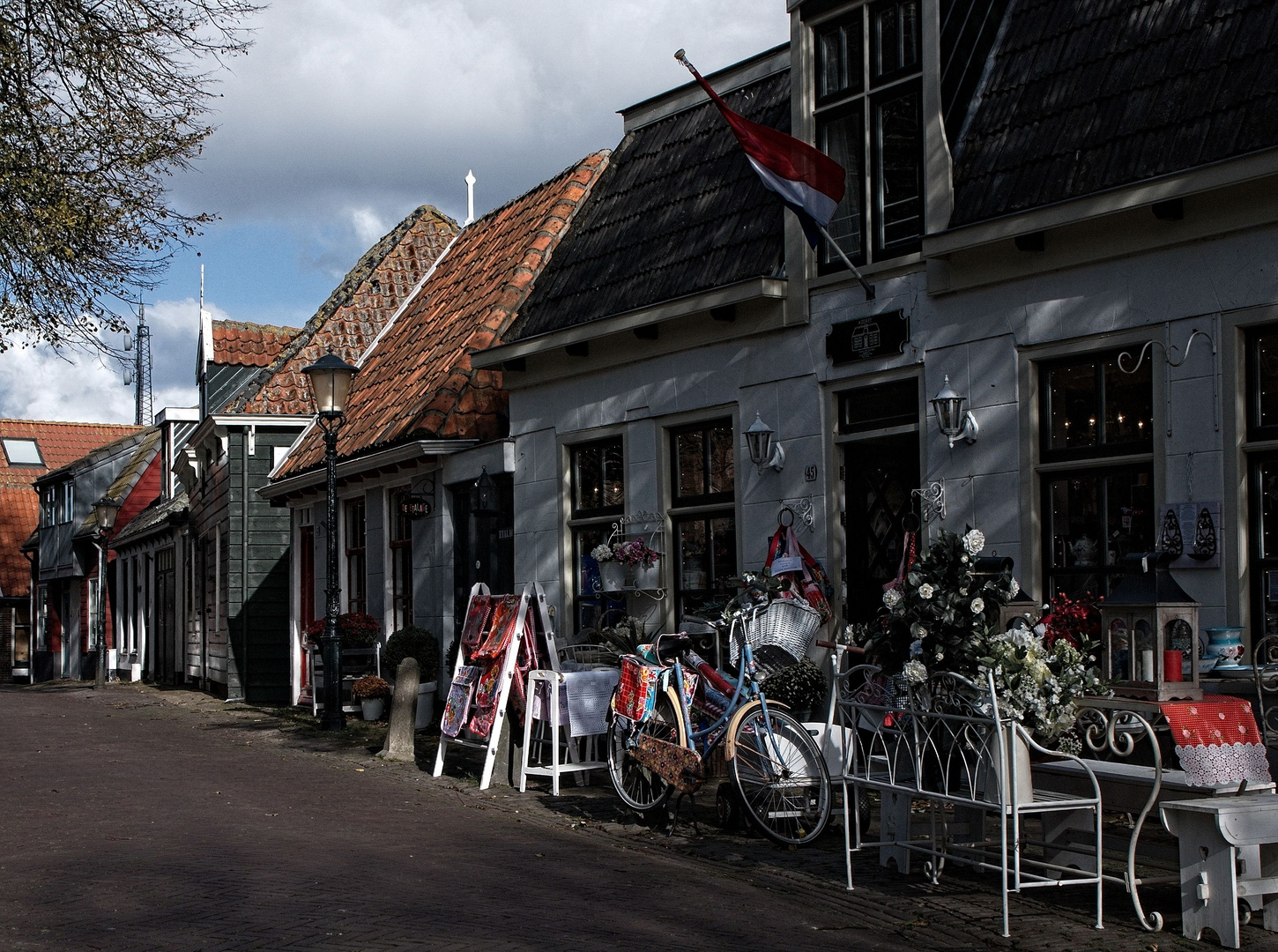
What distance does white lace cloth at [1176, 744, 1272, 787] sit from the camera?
6.02 m

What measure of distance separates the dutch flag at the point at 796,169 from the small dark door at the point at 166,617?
22.1m

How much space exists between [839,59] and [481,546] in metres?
6.57

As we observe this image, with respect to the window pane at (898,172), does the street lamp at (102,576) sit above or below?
below

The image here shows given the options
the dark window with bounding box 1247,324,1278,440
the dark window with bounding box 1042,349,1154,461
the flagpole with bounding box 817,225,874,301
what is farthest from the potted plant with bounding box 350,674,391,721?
the dark window with bounding box 1247,324,1278,440

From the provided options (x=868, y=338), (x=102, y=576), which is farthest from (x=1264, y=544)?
(x=102, y=576)

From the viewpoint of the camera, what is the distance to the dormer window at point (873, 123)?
34.1 ft

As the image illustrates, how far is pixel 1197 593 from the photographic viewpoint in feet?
26.9

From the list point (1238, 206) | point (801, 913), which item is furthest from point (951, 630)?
point (1238, 206)

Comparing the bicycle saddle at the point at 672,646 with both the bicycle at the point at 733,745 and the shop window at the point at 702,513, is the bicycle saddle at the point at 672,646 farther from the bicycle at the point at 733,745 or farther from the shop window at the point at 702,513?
the shop window at the point at 702,513

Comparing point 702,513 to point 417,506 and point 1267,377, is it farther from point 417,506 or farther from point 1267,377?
point 1267,377

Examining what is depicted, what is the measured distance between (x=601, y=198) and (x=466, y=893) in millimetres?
8863

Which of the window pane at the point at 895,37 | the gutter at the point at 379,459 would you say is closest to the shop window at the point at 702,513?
the window pane at the point at 895,37

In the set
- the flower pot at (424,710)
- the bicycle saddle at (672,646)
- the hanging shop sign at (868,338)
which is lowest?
the flower pot at (424,710)

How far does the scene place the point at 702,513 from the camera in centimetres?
1212
